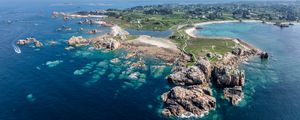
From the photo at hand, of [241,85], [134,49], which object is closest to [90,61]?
[134,49]

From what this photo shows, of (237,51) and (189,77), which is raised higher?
(237,51)

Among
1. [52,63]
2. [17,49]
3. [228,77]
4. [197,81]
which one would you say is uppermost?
[17,49]

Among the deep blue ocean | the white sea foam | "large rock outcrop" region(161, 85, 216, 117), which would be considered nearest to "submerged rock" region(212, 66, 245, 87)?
the deep blue ocean

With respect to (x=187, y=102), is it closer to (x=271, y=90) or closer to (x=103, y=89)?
(x=103, y=89)

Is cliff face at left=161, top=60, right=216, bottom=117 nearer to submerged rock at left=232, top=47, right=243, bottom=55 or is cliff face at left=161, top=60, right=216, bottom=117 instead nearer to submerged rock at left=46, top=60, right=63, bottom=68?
submerged rock at left=232, top=47, right=243, bottom=55

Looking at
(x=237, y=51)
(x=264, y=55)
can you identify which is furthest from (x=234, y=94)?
(x=264, y=55)

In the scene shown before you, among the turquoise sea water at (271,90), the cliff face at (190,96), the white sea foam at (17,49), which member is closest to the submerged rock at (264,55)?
the turquoise sea water at (271,90)
